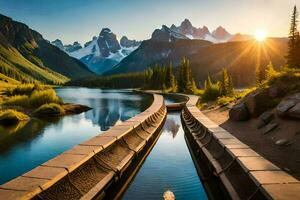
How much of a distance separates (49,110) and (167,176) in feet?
114

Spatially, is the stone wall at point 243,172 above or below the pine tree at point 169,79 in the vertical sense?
below

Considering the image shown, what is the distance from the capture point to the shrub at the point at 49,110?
48.7 metres

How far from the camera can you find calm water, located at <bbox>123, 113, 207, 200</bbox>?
54.9 feet

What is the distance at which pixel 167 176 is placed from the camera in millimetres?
19531

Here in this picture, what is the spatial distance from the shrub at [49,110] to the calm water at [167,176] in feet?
83.1

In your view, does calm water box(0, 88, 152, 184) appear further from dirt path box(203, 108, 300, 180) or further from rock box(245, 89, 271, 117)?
rock box(245, 89, 271, 117)

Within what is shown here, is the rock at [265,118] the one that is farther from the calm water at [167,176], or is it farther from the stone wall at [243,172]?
the calm water at [167,176]

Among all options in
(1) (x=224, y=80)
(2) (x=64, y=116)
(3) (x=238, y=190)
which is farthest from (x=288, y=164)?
(1) (x=224, y=80)

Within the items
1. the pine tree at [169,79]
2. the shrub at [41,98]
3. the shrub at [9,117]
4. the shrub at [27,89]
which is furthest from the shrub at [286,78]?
the pine tree at [169,79]

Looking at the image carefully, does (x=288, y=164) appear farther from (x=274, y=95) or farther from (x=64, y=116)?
(x=64, y=116)

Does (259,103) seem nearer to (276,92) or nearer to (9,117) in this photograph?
(276,92)

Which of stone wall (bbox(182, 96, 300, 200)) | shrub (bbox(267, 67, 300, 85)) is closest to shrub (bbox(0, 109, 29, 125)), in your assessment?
stone wall (bbox(182, 96, 300, 200))

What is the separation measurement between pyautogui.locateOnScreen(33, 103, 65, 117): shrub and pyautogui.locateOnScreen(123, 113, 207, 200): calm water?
25.3 m

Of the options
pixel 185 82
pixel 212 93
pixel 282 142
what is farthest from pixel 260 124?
pixel 185 82
